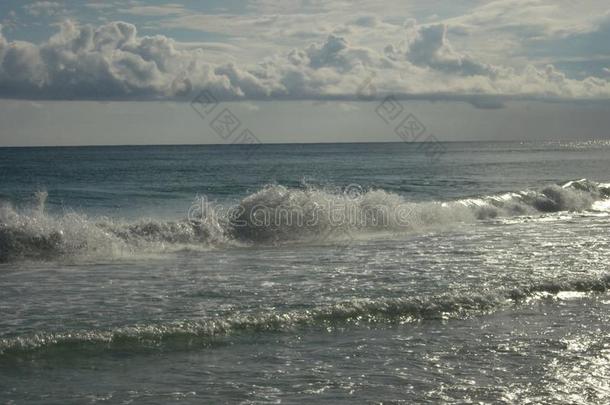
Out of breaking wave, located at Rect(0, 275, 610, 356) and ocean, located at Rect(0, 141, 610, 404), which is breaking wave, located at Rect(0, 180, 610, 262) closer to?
ocean, located at Rect(0, 141, 610, 404)

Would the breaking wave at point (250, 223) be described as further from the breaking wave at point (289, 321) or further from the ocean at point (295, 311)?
the breaking wave at point (289, 321)

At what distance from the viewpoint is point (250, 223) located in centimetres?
2103

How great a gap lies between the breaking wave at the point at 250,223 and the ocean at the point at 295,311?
0.07 metres

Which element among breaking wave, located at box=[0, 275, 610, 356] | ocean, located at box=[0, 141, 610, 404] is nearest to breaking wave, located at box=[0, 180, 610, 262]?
ocean, located at box=[0, 141, 610, 404]

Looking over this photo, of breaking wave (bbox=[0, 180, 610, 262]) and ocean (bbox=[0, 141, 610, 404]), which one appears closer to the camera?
ocean (bbox=[0, 141, 610, 404])

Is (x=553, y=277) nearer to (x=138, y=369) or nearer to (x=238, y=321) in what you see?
(x=238, y=321)

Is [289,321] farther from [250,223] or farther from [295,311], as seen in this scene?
[250,223]

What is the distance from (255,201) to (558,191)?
1625 cm

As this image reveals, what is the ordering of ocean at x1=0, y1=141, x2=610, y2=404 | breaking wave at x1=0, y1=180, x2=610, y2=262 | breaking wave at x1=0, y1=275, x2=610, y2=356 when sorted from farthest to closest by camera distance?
breaking wave at x1=0, y1=180, x2=610, y2=262 < breaking wave at x1=0, y1=275, x2=610, y2=356 < ocean at x1=0, y1=141, x2=610, y2=404

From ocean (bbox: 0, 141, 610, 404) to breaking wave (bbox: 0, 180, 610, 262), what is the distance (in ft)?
0.22

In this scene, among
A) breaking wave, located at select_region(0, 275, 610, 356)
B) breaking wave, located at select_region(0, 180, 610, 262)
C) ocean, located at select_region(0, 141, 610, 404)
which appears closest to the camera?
ocean, located at select_region(0, 141, 610, 404)

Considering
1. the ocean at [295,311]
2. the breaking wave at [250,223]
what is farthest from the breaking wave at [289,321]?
the breaking wave at [250,223]

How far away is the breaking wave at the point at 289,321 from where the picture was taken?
28.9ft

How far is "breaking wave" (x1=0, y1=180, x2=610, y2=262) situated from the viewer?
16969 mm
